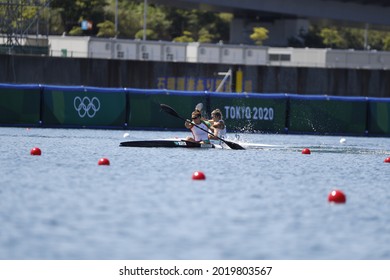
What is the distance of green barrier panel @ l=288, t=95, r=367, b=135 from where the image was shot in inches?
1721

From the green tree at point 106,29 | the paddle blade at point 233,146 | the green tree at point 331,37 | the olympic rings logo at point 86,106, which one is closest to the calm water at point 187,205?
the paddle blade at point 233,146

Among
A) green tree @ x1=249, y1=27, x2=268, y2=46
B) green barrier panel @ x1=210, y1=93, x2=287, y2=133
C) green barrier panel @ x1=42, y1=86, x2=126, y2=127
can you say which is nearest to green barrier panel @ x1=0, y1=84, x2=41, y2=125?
green barrier panel @ x1=42, y1=86, x2=126, y2=127

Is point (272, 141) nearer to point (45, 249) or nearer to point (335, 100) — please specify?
point (335, 100)

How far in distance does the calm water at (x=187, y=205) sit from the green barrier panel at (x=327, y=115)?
12.9 meters

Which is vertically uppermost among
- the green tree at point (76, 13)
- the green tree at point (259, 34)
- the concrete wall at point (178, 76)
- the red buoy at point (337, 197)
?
the green tree at point (76, 13)

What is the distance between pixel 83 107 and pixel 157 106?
9.95ft

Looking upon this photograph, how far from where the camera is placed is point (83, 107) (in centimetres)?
4128

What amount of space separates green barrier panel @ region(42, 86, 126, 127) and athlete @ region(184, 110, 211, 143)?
32.7ft

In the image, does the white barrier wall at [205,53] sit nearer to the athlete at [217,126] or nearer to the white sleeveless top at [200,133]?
the athlete at [217,126]

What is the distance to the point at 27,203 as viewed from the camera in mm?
18062

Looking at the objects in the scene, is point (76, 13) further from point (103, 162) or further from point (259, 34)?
point (103, 162)

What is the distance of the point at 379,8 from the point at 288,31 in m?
8.32

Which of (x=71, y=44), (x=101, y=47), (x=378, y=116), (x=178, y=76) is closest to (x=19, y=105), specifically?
(x=178, y=76)

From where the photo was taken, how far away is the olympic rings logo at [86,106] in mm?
41156
